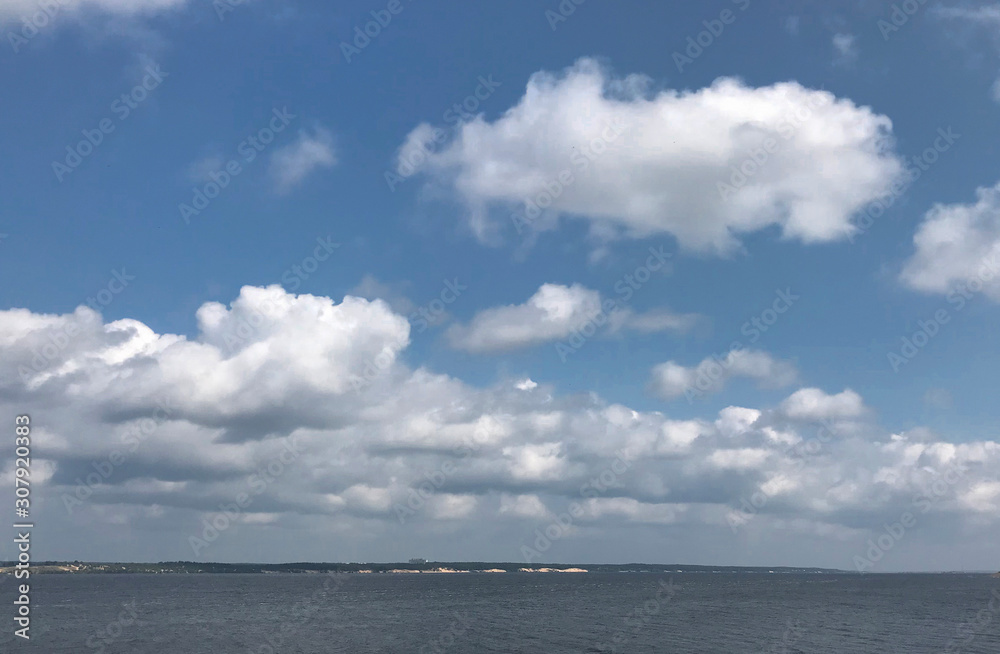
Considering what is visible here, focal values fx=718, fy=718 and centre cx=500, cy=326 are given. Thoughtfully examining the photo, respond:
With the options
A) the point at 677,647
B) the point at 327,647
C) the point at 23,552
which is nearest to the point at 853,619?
the point at 677,647

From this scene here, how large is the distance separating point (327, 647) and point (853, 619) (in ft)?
340

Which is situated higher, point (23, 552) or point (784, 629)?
point (23, 552)

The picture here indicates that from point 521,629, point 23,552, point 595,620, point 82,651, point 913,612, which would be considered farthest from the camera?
point 913,612

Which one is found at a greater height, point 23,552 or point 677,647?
point 23,552

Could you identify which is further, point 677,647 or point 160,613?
point 160,613

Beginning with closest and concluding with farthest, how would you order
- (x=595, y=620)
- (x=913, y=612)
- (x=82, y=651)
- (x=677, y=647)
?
(x=82, y=651)
(x=677, y=647)
(x=595, y=620)
(x=913, y=612)

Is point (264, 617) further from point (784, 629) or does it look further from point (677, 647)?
point (784, 629)

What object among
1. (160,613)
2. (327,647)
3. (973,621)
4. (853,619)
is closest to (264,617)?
(160,613)

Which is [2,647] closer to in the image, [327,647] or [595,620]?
[327,647]

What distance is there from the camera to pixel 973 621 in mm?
139500

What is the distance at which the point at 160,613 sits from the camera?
14612 centimetres

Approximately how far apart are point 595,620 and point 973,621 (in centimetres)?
7463

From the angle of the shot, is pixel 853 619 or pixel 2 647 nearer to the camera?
pixel 2 647

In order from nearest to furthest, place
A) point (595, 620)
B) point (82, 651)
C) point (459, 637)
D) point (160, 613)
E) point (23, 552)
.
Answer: point (23, 552)
point (82, 651)
point (459, 637)
point (595, 620)
point (160, 613)
